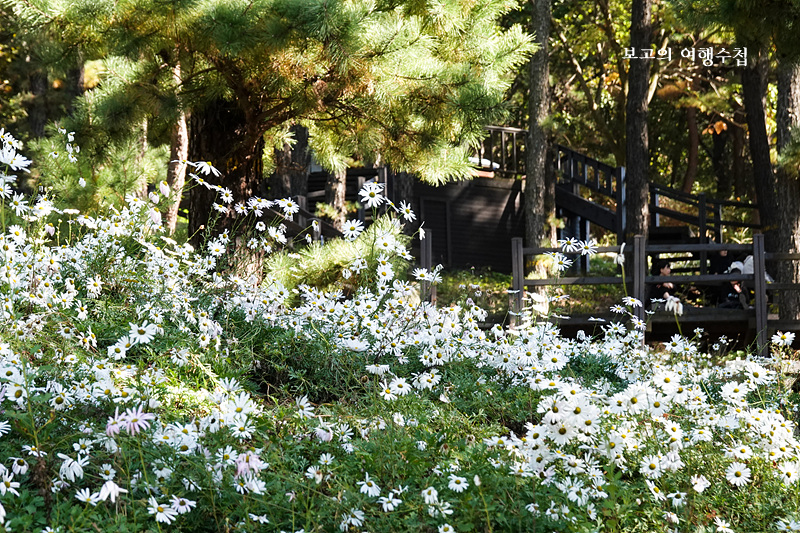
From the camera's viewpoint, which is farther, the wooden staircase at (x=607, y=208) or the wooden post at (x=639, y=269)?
the wooden staircase at (x=607, y=208)

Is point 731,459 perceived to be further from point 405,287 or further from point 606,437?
point 405,287

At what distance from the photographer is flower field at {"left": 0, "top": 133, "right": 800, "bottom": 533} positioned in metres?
2.87

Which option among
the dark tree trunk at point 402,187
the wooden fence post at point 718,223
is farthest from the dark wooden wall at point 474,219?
the wooden fence post at point 718,223

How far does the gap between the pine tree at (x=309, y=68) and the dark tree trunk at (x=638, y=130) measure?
25.2 feet

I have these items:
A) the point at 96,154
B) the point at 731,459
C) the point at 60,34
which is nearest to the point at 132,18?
the point at 60,34

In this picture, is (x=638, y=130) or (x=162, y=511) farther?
(x=638, y=130)

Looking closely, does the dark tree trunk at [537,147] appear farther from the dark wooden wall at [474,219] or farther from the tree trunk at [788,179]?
the tree trunk at [788,179]

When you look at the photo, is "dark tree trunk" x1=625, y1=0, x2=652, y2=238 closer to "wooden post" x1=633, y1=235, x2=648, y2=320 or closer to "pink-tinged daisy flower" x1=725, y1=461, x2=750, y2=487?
"wooden post" x1=633, y1=235, x2=648, y2=320

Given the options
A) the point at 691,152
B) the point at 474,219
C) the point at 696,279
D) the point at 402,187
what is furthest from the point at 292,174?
the point at 691,152

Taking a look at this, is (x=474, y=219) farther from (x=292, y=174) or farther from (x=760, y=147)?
(x=760, y=147)

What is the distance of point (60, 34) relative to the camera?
612 cm

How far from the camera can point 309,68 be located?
5.79m

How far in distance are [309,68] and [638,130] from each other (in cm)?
965

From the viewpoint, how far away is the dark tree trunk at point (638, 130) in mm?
13781
